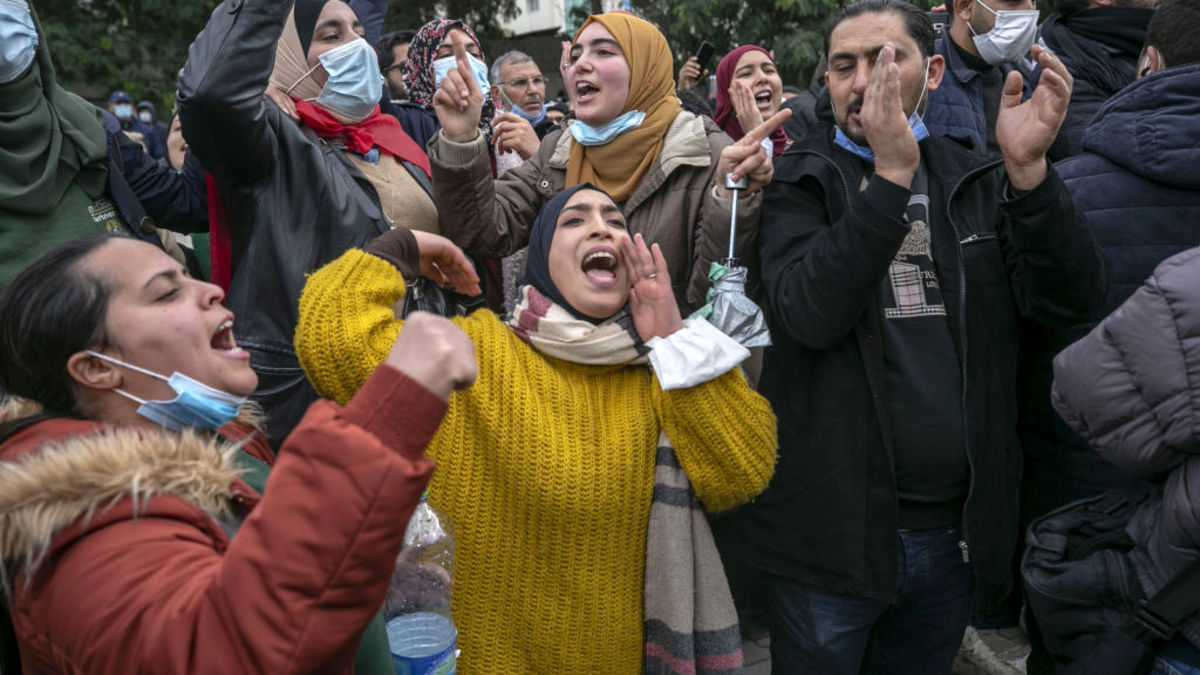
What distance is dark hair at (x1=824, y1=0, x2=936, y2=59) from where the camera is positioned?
249 centimetres

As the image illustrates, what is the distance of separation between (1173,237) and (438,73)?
11.8 ft

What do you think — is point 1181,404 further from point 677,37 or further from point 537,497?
point 677,37

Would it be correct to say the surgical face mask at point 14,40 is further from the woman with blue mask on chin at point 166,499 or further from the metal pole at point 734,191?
the metal pole at point 734,191

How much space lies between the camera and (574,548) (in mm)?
2141

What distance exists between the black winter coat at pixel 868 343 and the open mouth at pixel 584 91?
876 mm

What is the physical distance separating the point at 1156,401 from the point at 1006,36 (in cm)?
247

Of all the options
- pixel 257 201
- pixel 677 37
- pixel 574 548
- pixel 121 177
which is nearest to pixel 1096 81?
pixel 574 548

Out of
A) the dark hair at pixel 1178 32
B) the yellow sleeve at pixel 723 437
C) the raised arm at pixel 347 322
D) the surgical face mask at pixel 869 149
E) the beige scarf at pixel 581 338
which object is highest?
the dark hair at pixel 1178 32

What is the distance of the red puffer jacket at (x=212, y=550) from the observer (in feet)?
3.77

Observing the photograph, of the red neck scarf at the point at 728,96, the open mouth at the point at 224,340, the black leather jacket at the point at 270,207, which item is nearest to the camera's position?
the open mouth at the point at 224,340

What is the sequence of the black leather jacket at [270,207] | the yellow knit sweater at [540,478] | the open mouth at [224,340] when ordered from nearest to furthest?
the open mouth at [224,340]
the yellow knit sweater at [540,478]
the black leather jacket at [270,207]

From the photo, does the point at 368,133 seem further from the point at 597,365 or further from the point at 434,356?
the point at 434,356

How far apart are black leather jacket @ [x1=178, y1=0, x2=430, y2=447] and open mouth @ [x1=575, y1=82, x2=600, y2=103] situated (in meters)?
0.80

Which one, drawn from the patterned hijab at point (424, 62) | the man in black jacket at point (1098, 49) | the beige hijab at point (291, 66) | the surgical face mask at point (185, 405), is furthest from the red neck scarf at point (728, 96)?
the surgical face mask at point (185, 405)
